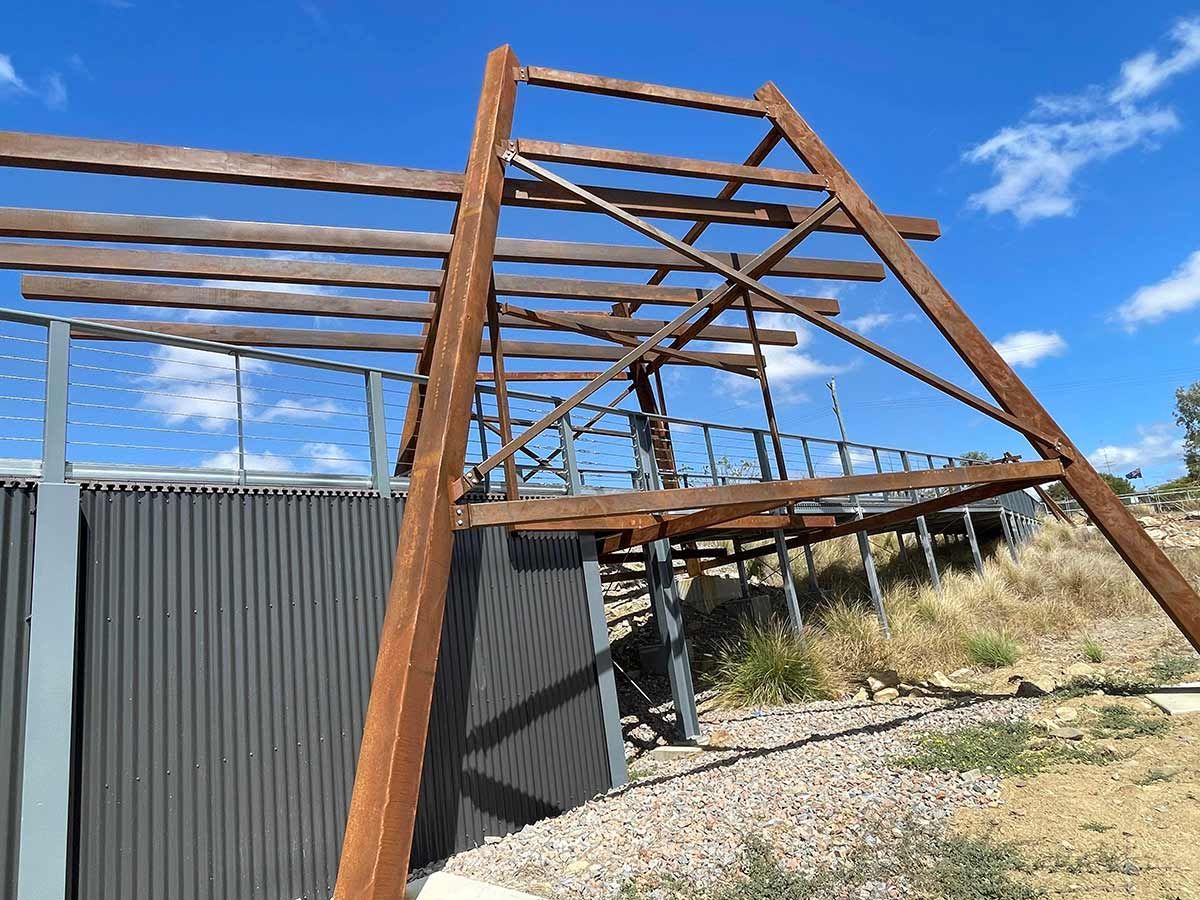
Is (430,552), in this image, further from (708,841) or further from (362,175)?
(362,175)

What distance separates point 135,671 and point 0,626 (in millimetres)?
792

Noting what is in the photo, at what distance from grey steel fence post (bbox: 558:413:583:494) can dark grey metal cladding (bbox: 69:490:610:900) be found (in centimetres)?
215

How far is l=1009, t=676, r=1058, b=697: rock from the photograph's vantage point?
28.3 ft

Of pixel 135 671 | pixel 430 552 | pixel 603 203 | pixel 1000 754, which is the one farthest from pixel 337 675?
pixel 1000 754

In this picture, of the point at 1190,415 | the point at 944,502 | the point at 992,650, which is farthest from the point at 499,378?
the point at 1190,415

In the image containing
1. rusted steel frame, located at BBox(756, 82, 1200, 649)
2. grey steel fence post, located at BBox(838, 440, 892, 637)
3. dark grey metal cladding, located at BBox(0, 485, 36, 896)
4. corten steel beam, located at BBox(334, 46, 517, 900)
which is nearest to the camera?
corten steel beam, located at BBox(334, 46, 517, 900)

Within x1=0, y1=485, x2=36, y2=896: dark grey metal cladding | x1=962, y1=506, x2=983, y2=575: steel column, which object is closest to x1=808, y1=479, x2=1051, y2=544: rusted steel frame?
x1=0, y1=485, x2=36, y2=896: dark grey metal cladding

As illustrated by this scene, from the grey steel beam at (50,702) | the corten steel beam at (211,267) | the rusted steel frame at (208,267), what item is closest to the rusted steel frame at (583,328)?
the corten steel beam at (211,267)

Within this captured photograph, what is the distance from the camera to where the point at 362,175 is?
6535mm

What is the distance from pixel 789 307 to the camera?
7.16 metres

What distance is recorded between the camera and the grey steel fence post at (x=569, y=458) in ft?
29.3

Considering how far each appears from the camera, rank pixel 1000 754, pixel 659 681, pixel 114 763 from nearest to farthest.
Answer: pixel 114 763 < pixel 1000 754 < pixel 659 681

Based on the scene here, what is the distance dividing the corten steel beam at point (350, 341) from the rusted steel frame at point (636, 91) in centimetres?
264

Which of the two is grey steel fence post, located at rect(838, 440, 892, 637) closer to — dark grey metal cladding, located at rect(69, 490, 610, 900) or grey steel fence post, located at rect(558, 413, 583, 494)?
grey steel fence post, located at rect(558, 413, 583, 494)
